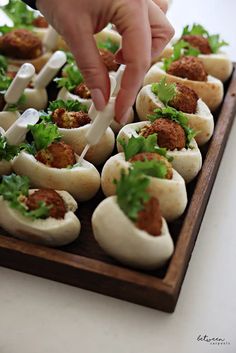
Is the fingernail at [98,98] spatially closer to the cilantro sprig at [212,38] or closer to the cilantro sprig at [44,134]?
the cilantro sprig at [44,134]

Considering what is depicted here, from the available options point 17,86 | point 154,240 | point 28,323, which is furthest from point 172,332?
point 17,86

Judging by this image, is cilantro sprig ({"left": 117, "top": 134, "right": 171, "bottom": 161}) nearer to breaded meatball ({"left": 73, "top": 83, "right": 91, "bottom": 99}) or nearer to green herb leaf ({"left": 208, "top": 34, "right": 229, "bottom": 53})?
breaded meatball ({"left": 73, "top": 83, "right": 91, "bottom": 99})

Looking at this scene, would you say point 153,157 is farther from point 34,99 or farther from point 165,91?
point 34,99

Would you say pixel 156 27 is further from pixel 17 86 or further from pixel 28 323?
pixel 28 323

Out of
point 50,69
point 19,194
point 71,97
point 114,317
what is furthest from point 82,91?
point 114,317

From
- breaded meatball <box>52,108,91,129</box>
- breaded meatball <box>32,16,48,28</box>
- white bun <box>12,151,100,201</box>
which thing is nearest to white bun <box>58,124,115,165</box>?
breaded meatball <box>52,108,91,129</box>

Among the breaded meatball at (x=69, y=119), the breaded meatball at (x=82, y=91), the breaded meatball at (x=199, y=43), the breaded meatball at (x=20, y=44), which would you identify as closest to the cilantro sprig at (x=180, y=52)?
the breaded meatball at (x=199, y=43)
